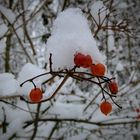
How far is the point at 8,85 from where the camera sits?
1.43 meters

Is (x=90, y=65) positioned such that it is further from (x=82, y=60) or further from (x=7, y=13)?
(x=7, y=13)

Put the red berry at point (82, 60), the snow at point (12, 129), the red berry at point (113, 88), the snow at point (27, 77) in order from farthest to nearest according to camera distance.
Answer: the snow at point (12, 129), the snow at point (27, 77), the red berry at point (113, 88), the red berry at point (82, 60)

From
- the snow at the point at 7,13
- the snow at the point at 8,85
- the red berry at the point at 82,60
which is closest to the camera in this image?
the red berry at the point at 82,60

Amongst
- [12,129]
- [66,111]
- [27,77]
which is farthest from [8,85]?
[66,111]

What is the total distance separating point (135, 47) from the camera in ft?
20.2


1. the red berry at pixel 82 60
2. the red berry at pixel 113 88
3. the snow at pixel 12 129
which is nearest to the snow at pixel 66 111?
the snow at pixel 12 129

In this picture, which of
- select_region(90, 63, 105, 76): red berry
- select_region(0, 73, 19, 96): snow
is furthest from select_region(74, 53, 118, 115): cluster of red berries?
select_region(0, 73, 19, 96): snow

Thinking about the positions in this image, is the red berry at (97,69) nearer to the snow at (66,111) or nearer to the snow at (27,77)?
the snow at (27,77)

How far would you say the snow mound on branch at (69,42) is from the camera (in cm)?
95

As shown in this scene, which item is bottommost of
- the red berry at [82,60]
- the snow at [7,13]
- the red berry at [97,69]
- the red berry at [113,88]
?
the red berry at [113,88]

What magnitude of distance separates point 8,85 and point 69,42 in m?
0.57

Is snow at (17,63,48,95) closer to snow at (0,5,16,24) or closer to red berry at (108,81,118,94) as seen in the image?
snow at (0,5,16,24)

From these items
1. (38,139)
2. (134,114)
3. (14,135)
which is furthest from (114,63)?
(14,135)

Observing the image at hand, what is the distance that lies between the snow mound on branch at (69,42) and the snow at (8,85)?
496 mm
